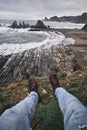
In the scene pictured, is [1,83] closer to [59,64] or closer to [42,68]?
[42,68]

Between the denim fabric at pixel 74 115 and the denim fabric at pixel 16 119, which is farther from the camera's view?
the denim fabric at pixel 16 119

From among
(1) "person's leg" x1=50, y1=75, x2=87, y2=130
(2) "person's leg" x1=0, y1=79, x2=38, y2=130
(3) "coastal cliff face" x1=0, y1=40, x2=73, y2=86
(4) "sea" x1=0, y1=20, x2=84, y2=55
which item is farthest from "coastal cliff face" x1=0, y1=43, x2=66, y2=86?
(1) "person's leg" x1=50, y1=75, x2=87, y2=130

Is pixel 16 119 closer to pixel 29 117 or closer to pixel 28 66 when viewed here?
pixel 29 117

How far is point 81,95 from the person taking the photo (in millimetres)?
4418

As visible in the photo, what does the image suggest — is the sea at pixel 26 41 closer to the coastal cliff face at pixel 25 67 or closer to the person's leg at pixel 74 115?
the coastal cliff face at pixel 25 67

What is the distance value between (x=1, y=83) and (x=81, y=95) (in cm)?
449

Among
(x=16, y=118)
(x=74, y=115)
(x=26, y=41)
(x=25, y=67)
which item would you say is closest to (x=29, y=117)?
(x=16, y=118)

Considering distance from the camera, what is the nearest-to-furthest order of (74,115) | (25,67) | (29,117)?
(74,115)
(29,117)
(25,67)

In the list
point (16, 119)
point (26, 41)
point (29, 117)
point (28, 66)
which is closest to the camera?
point (16, 119)

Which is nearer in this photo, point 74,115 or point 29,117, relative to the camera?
point 74,115

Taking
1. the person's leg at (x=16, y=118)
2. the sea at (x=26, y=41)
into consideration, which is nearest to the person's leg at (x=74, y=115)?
the person's leg at (x=16, y=118)

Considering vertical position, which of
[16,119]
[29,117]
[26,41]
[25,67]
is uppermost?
[16,119]

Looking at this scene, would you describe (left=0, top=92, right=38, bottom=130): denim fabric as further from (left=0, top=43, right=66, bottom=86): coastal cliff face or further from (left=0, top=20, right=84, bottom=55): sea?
(left=0, top=20, right=84, bottom=55): sea

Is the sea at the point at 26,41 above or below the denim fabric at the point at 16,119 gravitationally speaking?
below
